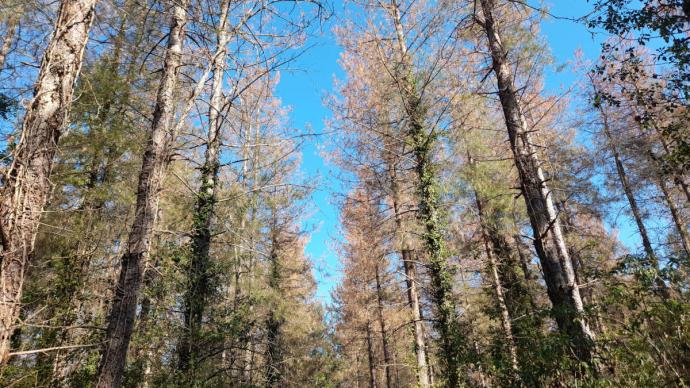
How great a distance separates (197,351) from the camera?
578 cm

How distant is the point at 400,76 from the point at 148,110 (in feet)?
18.4

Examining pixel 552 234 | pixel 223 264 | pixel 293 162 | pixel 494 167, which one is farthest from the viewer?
pixel 293 162

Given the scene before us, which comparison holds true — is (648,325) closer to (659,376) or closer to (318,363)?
(659,376)

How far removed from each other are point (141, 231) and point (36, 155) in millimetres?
1387

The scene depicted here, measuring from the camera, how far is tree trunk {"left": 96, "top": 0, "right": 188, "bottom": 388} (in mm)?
2918

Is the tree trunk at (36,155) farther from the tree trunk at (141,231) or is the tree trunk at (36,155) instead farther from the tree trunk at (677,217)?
the tree trunk at (677,217)

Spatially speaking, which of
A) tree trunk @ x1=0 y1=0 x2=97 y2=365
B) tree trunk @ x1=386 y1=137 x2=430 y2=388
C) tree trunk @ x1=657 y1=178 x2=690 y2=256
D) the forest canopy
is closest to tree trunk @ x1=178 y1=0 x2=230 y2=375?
the forest canopy

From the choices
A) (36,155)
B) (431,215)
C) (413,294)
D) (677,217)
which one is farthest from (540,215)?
(677,217)

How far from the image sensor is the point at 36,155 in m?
2.10

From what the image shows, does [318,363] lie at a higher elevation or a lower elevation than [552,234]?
lower

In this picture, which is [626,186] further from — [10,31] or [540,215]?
[10,31]

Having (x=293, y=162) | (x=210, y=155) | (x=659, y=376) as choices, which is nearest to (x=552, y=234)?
(x=659, y=376)

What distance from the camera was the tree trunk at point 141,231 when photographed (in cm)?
292

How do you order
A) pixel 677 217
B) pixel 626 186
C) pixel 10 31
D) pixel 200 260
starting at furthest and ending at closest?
pixel 626 186 < pixel 677 217 < pixel 200 260 < pixel 10 31
